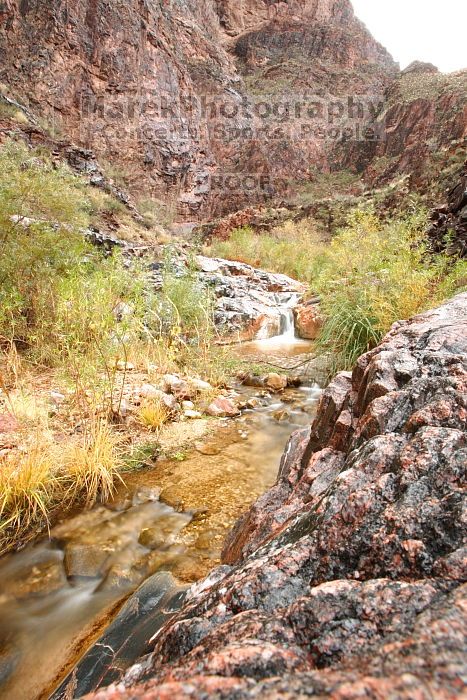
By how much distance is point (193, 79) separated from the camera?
29016 millimetres

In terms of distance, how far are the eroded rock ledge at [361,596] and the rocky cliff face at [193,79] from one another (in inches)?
990

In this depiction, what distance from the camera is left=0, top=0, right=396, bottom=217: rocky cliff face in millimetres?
20453

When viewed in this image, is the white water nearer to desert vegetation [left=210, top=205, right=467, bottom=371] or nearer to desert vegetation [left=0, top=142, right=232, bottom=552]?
desert vegetation [left=210, top=205, right=467, bottom=371]

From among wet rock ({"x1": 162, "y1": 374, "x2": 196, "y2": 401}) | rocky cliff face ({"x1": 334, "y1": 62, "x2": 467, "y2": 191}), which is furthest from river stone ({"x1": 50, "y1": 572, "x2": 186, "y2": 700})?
rocky cliff face ({"x1": 334, "y1": 62, "x2": 467, "y2": 191})

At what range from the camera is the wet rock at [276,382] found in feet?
15.0

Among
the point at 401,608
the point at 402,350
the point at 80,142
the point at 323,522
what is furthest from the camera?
the point at 80,142

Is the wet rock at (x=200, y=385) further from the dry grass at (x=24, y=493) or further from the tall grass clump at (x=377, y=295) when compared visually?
the dry grass at (x=24, y=493)

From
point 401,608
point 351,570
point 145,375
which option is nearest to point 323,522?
point 351,570

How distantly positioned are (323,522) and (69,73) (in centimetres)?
2704

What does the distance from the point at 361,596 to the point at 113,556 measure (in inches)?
71.8

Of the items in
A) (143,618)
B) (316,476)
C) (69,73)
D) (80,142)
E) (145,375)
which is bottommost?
(145,375)

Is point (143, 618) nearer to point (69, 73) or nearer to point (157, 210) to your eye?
point (157, 210)

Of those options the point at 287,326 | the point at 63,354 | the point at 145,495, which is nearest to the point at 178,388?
the point at 63,354

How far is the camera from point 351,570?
65 centimetres
